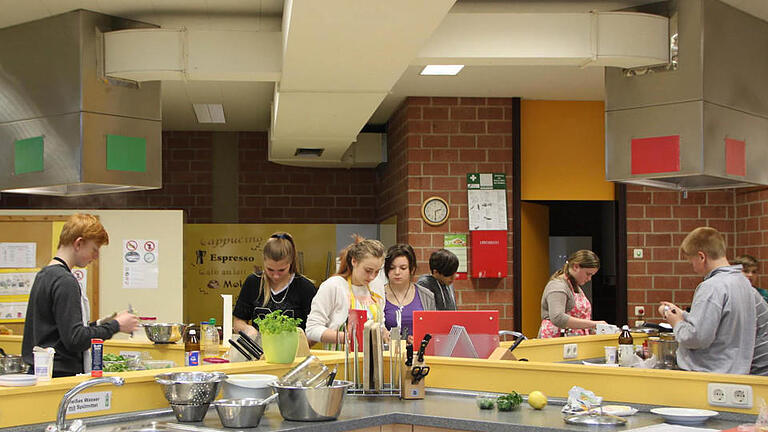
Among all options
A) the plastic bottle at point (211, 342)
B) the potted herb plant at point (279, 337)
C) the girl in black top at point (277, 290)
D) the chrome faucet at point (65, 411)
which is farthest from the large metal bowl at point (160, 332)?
the chrome faucet at point (65, 411)

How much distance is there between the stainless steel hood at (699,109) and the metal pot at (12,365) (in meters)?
3.27

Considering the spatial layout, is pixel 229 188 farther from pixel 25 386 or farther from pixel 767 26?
pixel 25 386

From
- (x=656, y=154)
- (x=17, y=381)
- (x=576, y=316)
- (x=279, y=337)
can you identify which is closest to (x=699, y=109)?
(x=656, y=154)

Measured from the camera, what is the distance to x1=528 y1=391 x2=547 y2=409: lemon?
11.5 feet

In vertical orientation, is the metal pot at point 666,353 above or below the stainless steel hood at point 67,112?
below

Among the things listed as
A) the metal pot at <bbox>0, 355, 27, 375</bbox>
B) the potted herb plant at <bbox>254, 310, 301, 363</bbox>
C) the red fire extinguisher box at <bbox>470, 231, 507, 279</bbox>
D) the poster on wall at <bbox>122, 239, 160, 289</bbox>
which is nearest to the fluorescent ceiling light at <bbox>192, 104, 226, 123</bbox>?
the poster on wall at <bbox>122, 239, 160, 289</bbox>

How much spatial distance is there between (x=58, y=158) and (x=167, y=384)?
2.27 metres

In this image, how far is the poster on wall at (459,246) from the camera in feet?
25.1

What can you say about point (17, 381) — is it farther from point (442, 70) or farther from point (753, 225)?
point (753, 225)

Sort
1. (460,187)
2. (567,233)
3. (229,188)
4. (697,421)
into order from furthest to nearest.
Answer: (229,188)
(567,233)
(460,187)
(697,421)

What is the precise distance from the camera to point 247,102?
7.81 meters

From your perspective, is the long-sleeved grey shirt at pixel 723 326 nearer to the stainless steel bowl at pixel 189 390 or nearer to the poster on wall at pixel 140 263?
the stainless steel bowl at pixel 189 390

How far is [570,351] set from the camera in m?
5.24

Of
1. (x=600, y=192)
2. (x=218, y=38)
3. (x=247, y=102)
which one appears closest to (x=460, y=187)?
(x=600, y=192)
